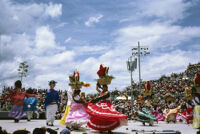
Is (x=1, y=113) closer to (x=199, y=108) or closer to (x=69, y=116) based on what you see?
(x=69, y=116)

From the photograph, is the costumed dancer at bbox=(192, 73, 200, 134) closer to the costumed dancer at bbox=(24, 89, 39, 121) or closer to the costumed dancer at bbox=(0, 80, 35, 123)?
the costumed dancer at bbox=(0, 80, 35, 123)

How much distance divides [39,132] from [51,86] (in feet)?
26.3

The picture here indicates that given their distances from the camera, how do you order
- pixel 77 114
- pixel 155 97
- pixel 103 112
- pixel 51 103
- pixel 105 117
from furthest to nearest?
pixel 155 97 < pixel 51 103 < pixel 77 114 < pixel 103 112 < pixel 105 117

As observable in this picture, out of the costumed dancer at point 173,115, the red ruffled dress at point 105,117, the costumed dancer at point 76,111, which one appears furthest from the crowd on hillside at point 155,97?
the red ruffled dress at point 105,117

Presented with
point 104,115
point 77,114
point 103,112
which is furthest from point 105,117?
point 77,114

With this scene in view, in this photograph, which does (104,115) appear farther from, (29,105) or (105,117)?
(29,105)

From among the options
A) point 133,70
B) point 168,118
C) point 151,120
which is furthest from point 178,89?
point 151,120

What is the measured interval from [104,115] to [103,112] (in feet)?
0.53

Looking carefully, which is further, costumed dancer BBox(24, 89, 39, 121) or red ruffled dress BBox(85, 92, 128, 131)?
costumed dancer BBox(24, 89, 39, 121)

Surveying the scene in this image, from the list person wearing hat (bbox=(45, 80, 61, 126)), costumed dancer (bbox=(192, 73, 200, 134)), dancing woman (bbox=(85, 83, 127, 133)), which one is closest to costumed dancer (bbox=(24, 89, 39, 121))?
person wearing hat (bbox=(45, 80, 61, 126))

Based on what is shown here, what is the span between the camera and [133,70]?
28531mm

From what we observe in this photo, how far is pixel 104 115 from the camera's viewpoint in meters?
7.73

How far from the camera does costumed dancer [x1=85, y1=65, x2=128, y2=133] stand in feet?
25.3

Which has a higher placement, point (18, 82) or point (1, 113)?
point (18, 82)
